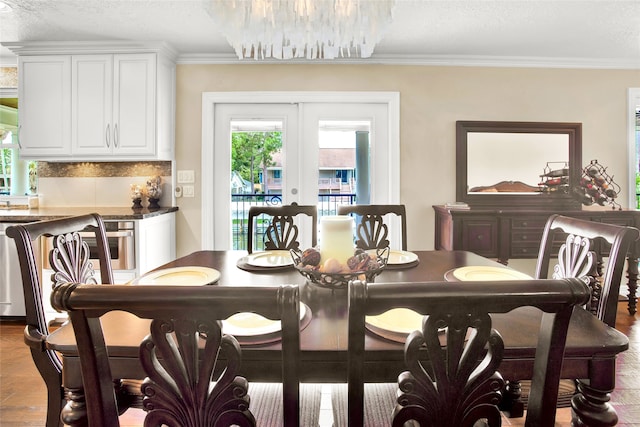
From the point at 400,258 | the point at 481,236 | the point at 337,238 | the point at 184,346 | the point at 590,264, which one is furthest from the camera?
the point at 481,236

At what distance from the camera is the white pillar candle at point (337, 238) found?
1346 millimetres

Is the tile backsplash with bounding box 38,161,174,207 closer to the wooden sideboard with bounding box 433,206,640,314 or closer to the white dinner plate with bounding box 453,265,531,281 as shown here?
the wooden sideboard with bounding box 433,206,640,314

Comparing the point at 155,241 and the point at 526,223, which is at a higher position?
the point at 526,223

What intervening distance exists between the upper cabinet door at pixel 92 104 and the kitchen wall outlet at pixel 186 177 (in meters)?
0.61

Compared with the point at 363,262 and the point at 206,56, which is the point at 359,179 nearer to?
the point at 206,56

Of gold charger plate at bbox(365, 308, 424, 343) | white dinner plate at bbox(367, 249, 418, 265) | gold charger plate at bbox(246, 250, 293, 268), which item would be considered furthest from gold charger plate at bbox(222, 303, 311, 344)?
white dinner plate at bbox(367, 249, 418, 265)

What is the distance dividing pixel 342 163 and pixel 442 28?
141 cm

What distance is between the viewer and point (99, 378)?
0.63 m

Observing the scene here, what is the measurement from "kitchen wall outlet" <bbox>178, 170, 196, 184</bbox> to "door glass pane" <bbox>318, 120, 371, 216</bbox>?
1.21 meters

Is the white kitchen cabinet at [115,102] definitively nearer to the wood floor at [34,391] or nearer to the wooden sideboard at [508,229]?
the wood floor at [34,391]

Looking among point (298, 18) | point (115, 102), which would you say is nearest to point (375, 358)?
point (298, 18)

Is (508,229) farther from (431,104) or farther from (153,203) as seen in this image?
(153,203)

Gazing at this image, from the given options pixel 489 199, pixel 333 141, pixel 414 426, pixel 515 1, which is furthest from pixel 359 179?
pixel 414 426

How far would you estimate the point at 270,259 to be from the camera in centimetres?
178
